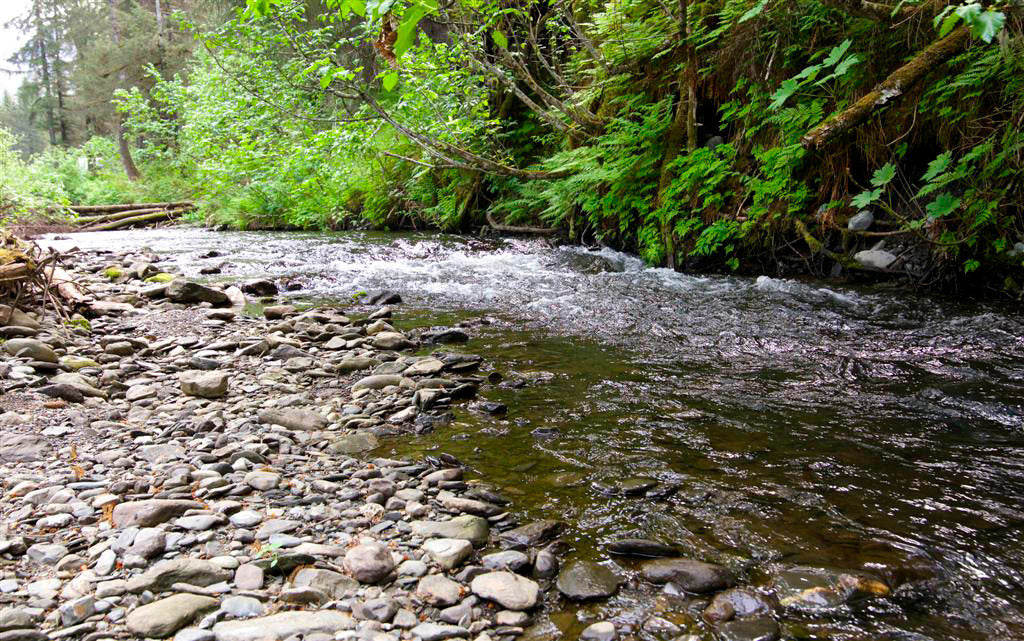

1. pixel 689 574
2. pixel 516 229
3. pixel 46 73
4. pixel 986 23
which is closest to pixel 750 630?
pixel 689 574

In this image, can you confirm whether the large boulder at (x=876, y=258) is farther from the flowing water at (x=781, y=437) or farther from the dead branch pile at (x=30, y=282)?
the dead branch pile at (x=30, y=282)

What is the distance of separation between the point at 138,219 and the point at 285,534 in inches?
875

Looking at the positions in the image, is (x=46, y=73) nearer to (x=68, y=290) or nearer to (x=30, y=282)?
(x=68, y=290)

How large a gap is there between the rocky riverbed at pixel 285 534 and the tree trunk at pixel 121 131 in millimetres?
31222

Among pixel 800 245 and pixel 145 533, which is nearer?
pixel 145 533

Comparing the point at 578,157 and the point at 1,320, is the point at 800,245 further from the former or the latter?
the point at 1,320

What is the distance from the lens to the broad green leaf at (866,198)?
5.63 meters

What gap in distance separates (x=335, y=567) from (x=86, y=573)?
2.68 ft

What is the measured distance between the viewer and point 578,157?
371 inches

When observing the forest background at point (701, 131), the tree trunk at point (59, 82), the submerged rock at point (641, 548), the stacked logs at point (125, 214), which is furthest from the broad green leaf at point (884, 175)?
the tree trunk at point (59, 82)

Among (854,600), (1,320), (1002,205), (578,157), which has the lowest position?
(854,600)

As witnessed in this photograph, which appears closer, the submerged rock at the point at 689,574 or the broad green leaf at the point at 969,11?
the broad green leaf at the point at 969,11

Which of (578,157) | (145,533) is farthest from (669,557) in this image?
(578,157)

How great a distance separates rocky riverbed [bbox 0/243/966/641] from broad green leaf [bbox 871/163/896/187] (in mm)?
4531
